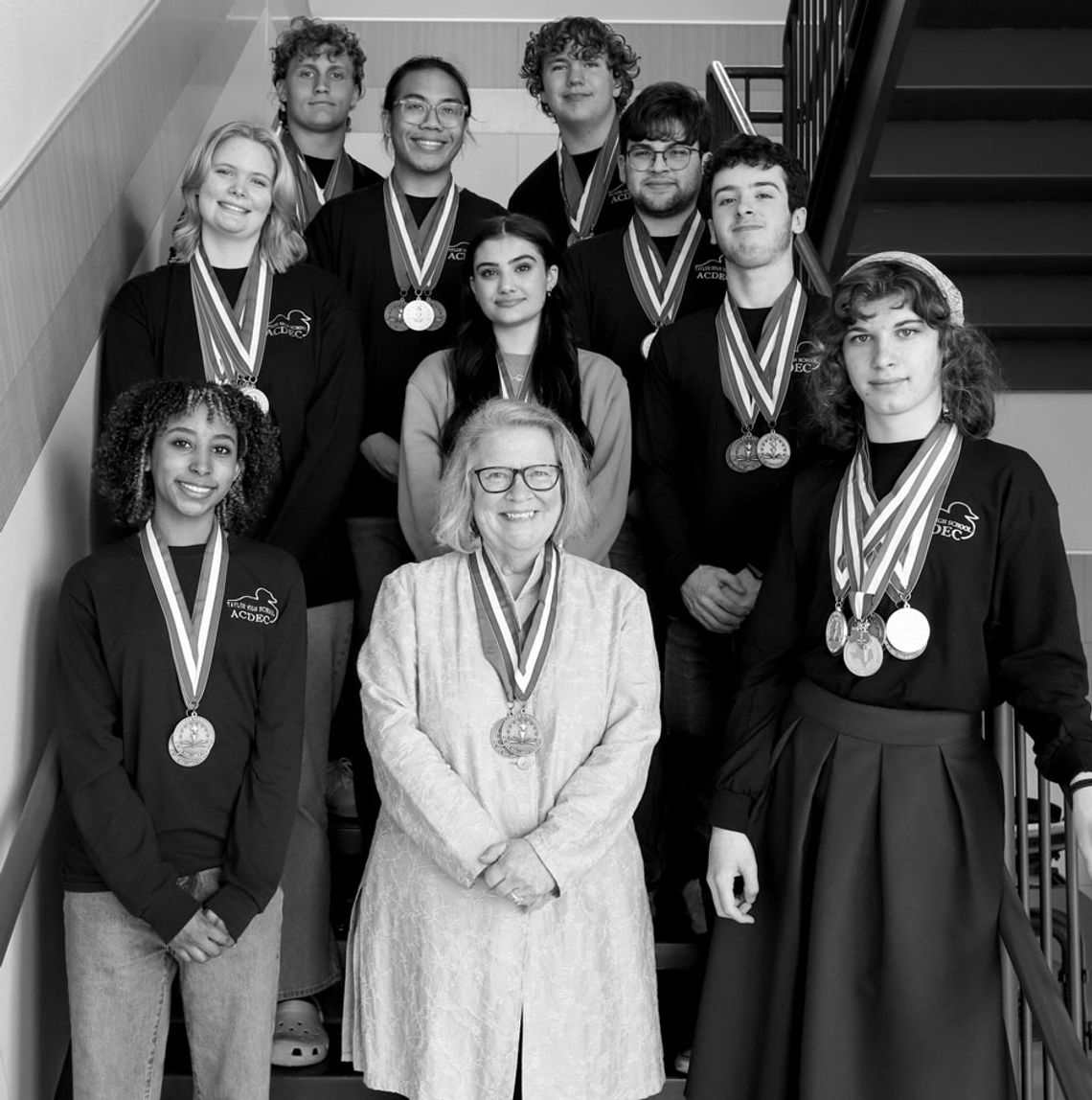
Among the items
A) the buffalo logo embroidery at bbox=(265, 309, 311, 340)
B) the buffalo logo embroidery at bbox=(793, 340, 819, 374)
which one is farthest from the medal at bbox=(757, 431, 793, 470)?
the buffalo logo embroidery at bbox=(265, 309, 311, 340)

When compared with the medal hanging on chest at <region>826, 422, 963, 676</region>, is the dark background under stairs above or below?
above

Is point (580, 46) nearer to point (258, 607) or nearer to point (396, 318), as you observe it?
point (396, 318)

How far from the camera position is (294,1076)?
3123 millimetres

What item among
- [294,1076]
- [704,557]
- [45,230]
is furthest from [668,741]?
[45,230]

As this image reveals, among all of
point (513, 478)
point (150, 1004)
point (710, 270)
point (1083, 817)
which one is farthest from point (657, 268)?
point (150, 1004)

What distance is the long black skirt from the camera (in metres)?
2.72

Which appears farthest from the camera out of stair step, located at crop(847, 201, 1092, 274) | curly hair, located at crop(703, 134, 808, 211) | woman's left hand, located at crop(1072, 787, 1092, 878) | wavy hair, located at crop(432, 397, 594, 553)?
stair step, located at crop(847, 201, 1092, 274)

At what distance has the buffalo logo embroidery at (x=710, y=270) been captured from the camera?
13.4ft

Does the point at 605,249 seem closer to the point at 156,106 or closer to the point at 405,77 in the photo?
the point at 405,77

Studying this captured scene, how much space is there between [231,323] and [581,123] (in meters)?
1.74

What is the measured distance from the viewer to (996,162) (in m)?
5.57

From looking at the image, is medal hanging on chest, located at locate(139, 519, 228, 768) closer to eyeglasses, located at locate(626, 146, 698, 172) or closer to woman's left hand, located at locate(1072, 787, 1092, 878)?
woman's left hand, located at locate(1072, 787, 1092, 878)

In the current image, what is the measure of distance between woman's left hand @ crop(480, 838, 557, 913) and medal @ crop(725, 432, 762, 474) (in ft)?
3.83

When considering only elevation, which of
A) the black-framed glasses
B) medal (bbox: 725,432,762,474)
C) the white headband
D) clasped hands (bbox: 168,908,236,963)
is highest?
the white headband
